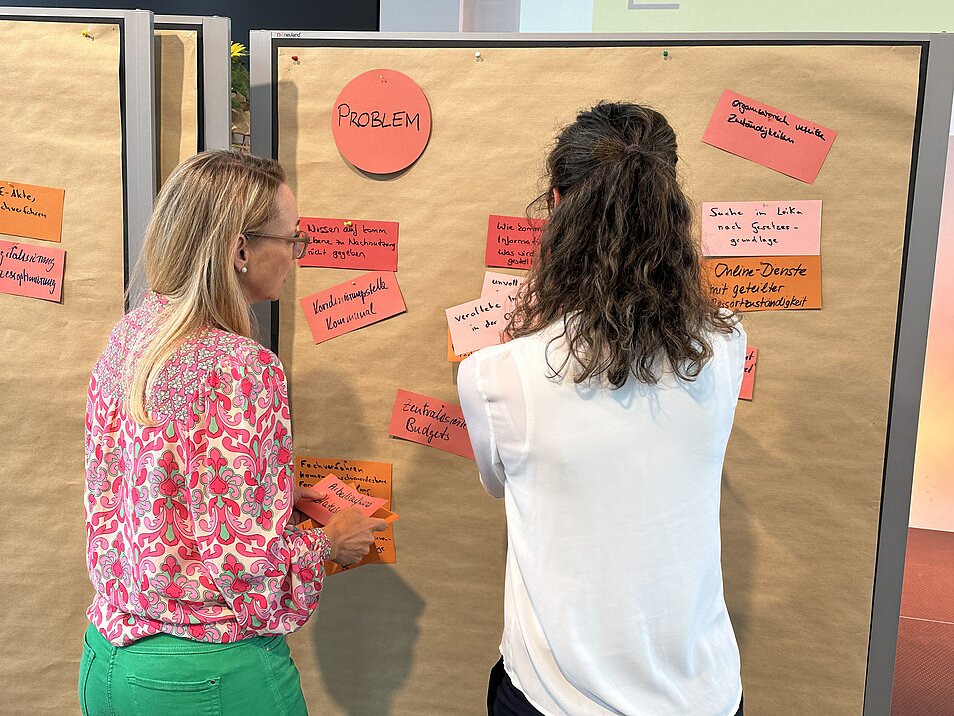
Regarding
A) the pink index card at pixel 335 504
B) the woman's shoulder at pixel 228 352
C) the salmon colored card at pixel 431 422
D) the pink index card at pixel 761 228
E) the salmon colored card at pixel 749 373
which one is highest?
the pink index card at pixel 761 228

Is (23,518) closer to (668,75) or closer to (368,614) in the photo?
(368,614)

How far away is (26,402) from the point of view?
4.73ft

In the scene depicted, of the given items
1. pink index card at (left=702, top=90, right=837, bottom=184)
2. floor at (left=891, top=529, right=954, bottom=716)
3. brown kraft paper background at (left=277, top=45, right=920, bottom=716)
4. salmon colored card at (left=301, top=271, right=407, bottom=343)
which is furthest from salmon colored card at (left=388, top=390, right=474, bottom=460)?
floor at (left=891, top=529, right=954, bottom=716)

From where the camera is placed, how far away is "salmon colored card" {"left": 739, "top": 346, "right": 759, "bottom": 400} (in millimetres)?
1295

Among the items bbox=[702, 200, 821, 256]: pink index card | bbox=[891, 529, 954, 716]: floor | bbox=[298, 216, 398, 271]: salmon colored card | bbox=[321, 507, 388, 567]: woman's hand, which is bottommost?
bbox=[891, 529, 954, 716]: floor

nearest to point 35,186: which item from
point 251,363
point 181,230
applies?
point 181,230

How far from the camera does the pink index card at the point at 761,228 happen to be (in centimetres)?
126

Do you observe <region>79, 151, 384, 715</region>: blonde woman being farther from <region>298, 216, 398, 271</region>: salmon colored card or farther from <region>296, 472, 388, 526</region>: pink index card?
<region>298, 216, 398, 271</region>: salmon colored card

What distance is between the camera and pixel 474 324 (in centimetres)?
137

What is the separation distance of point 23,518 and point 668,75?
1.43 metres

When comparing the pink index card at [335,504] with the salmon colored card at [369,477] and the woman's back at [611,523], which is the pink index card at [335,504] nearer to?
the salmon colored card at [369,477]

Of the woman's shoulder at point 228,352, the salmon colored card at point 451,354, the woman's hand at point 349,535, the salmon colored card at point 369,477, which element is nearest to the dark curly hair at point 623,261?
the woman's shoulder at point 228,352

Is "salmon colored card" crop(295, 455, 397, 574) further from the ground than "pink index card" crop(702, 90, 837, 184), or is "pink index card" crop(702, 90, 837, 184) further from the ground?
"pink index card" crop(702, 90, 837, 184)

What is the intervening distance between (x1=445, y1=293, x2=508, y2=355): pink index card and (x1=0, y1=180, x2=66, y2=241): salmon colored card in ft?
2.43
